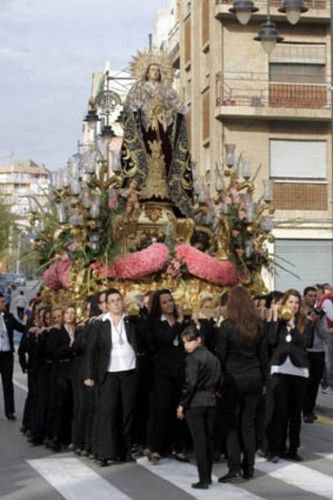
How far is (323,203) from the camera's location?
41438 millimetres

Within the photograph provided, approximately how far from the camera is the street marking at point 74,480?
11406mm

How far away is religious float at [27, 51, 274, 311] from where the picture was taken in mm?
15453

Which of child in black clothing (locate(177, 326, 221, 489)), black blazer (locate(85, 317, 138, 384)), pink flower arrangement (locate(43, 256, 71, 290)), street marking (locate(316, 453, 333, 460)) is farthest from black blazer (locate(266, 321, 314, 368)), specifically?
pink flower arrangement (locate(43, 256, 71, 290))

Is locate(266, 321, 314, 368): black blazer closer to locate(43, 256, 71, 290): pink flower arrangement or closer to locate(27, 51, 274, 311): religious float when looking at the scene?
locate(27, 51, 274, 311): religious float

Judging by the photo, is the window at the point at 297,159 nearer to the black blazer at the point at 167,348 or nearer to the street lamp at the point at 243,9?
the street lamp at the point at 243,9

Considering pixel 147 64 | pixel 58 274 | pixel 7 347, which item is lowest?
pixel 7 347

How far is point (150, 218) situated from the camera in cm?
1656

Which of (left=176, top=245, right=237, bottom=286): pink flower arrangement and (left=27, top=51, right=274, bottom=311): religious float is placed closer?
(left=27, top=51, right=274, bottom=311): religious float

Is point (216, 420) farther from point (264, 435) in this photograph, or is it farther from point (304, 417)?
point (304, 417)

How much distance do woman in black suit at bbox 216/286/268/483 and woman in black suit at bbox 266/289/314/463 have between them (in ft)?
3.79

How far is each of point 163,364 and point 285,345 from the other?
1.29 metres

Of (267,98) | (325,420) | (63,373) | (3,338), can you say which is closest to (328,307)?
(325,420)

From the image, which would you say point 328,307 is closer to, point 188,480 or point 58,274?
point 58,274

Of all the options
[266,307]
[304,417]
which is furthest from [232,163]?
[304,417]
